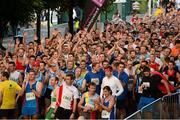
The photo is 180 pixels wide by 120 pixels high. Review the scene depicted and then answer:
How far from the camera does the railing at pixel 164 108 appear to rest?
11.2 metres

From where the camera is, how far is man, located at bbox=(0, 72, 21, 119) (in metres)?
12.9

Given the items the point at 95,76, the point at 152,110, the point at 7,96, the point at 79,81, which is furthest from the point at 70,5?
the point at 152,110

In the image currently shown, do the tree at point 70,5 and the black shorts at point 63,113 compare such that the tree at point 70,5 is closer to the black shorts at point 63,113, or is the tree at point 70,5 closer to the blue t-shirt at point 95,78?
the blue t-shirt at point 95,78

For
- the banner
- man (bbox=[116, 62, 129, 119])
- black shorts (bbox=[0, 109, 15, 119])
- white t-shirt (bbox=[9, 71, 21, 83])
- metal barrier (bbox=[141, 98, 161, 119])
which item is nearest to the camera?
metal barrier (bbox=[141, 98, 161, 119])

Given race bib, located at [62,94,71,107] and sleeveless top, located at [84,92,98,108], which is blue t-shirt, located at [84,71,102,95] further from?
sleeveless top, located at [84,92,98,108]

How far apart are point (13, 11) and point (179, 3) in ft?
109

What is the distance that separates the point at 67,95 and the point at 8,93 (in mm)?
1546

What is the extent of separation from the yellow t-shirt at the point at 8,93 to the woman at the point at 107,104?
2.27 meters

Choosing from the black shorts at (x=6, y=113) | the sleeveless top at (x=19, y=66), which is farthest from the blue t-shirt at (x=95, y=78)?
the sleeveless top at (x=19, y=66)

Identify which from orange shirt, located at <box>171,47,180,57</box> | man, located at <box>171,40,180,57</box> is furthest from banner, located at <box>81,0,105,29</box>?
orange shirt, located at <box>171,47,180,57</box>

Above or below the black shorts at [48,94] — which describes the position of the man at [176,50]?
above

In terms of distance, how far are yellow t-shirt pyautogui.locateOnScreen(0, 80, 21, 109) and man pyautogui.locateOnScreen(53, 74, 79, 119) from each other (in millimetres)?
1241

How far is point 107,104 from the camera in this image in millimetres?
11719

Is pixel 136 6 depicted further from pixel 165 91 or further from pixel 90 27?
pixel 165 91
